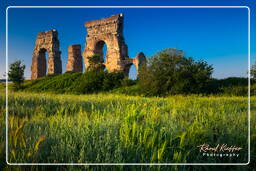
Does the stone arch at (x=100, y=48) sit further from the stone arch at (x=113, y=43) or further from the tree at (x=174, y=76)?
the tree at (x=174, y=76)

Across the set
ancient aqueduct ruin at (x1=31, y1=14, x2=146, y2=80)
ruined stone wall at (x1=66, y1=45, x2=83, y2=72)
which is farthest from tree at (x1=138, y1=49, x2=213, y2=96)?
ruined stone wall at (x1=66, y1=45, x2=83, y2=72)

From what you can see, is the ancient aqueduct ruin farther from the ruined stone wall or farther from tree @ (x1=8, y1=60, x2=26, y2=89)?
tree @ (x1=8, y1=60, x2=26, y2=89)

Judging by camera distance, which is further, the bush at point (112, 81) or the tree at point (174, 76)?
the bush at point (112, 81)

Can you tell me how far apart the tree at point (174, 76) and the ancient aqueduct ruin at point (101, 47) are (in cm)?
1328

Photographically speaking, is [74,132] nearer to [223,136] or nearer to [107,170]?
[107,170]

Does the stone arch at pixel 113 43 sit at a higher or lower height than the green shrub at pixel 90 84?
higher

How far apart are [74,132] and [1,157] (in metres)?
0.65

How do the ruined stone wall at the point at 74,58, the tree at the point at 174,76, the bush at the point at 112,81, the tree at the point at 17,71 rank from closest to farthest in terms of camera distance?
the tree at the point at 17,71
the tree at the point at 174,76
the bush at the point at 112,81
the ruined stone wall at the point at 74,58

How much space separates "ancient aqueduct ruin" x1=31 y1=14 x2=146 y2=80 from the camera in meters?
29.2

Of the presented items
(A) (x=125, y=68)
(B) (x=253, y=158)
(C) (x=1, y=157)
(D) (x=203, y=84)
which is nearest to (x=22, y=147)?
(C) (x=1, y=157)

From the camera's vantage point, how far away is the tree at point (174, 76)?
43.5 ft

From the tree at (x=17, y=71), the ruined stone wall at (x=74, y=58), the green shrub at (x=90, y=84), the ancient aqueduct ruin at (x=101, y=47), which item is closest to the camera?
the tree at (x=17, y=71)

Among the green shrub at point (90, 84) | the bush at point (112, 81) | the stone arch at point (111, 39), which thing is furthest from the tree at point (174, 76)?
the stone arch at point (111, 39)

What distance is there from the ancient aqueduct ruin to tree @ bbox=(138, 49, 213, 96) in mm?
13282
